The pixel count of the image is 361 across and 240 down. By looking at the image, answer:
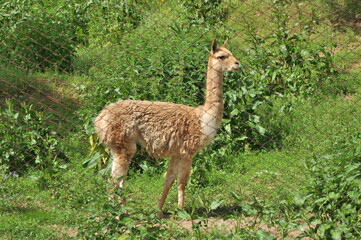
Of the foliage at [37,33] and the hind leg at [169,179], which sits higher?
the foliage at [37,33]

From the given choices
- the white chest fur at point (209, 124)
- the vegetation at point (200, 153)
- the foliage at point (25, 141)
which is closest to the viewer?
the vegetation at point (200, 153)

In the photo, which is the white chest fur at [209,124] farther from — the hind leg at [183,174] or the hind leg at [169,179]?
the hind leg at [169,179]

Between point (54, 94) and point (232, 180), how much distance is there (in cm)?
330

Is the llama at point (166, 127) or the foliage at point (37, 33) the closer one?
the llama at point (166, 127)

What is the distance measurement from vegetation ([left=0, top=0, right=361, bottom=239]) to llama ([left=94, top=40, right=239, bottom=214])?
1.14 ft

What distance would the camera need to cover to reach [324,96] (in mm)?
9258

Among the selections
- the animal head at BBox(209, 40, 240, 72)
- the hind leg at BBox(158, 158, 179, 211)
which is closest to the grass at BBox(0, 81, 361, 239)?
the hind leg at BBox(158, 158, 179, 211)

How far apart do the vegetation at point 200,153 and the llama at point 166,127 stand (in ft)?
1.14

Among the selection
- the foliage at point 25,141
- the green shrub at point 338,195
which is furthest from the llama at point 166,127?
the green shrub at point 338,195

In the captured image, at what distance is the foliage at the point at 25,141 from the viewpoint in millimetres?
7277

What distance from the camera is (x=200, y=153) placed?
7301mm

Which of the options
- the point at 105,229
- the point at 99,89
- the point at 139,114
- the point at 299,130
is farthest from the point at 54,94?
the point at 105,229

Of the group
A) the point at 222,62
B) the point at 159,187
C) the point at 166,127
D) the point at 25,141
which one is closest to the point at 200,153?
the point at 159,187

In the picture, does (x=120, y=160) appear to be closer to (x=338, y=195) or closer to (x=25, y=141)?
(x=25, y=141)
